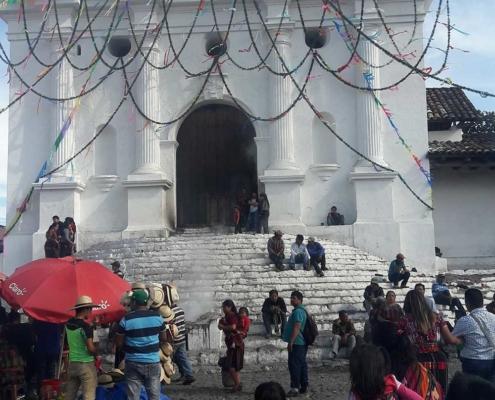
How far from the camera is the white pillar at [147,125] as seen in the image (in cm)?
2045

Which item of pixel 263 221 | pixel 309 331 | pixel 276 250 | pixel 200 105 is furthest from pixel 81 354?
pixel 200 105

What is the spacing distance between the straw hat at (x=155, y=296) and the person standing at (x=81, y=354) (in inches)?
38.2

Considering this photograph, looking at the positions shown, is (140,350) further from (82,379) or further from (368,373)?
(368,373)

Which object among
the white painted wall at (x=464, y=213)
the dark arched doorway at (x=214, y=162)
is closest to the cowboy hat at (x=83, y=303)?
the dark arched doorway at (x=214, y=162)

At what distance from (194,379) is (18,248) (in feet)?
39.3

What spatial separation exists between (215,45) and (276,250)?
7635mm

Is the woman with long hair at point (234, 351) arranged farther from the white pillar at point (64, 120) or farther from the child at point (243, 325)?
the white pillar at point (64, 120)

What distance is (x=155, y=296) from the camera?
8047mm

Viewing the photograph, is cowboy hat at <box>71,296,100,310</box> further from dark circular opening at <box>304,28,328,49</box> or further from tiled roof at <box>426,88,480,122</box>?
tiled roof at <box>426,88,480,122</box>

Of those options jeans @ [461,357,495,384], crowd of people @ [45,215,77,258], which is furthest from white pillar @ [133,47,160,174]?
jeans @ [461,357,495,384]

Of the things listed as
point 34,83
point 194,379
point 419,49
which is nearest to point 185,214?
point 34,83

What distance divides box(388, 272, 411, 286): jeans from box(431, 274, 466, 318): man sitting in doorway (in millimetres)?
1189

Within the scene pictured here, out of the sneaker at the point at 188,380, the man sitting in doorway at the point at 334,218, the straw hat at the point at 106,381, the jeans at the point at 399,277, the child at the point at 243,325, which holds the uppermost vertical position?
the man sitting in doorway at the point at 334,218

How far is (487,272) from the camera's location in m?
19.0
